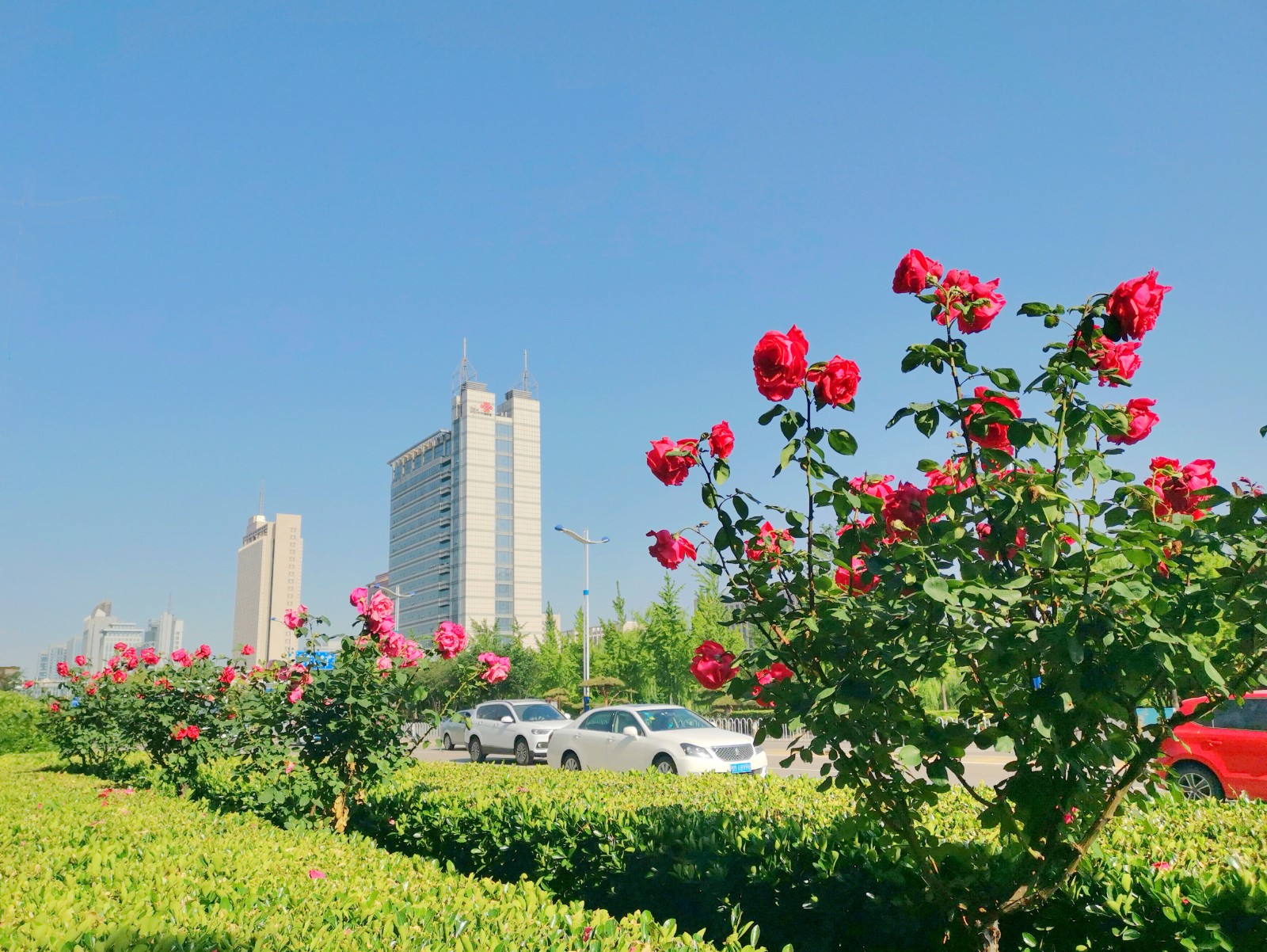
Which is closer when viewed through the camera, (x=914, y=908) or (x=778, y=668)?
(x=778, y=668)

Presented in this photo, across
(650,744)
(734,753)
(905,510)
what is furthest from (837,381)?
(650,744)

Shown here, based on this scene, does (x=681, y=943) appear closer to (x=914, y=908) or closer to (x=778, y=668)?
(x=778, y=668)

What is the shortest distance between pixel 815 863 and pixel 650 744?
1106cm

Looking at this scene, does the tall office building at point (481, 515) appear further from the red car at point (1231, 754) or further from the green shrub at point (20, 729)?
the red car at point (1231, 754)

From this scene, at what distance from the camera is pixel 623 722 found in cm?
1573

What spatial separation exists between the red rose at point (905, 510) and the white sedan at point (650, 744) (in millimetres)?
10494

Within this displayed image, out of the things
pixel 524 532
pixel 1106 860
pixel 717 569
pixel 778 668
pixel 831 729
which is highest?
pixel 524 532

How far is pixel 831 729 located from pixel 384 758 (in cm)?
537

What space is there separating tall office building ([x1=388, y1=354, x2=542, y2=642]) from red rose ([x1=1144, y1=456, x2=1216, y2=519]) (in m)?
140

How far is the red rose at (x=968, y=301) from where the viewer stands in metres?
3.33

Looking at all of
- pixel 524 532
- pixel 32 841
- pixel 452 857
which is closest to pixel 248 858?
pixel 32 841

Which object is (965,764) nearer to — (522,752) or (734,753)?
(734,753)

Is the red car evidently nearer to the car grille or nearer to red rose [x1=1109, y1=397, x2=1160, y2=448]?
the car grille

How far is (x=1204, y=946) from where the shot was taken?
2959 millimetres
